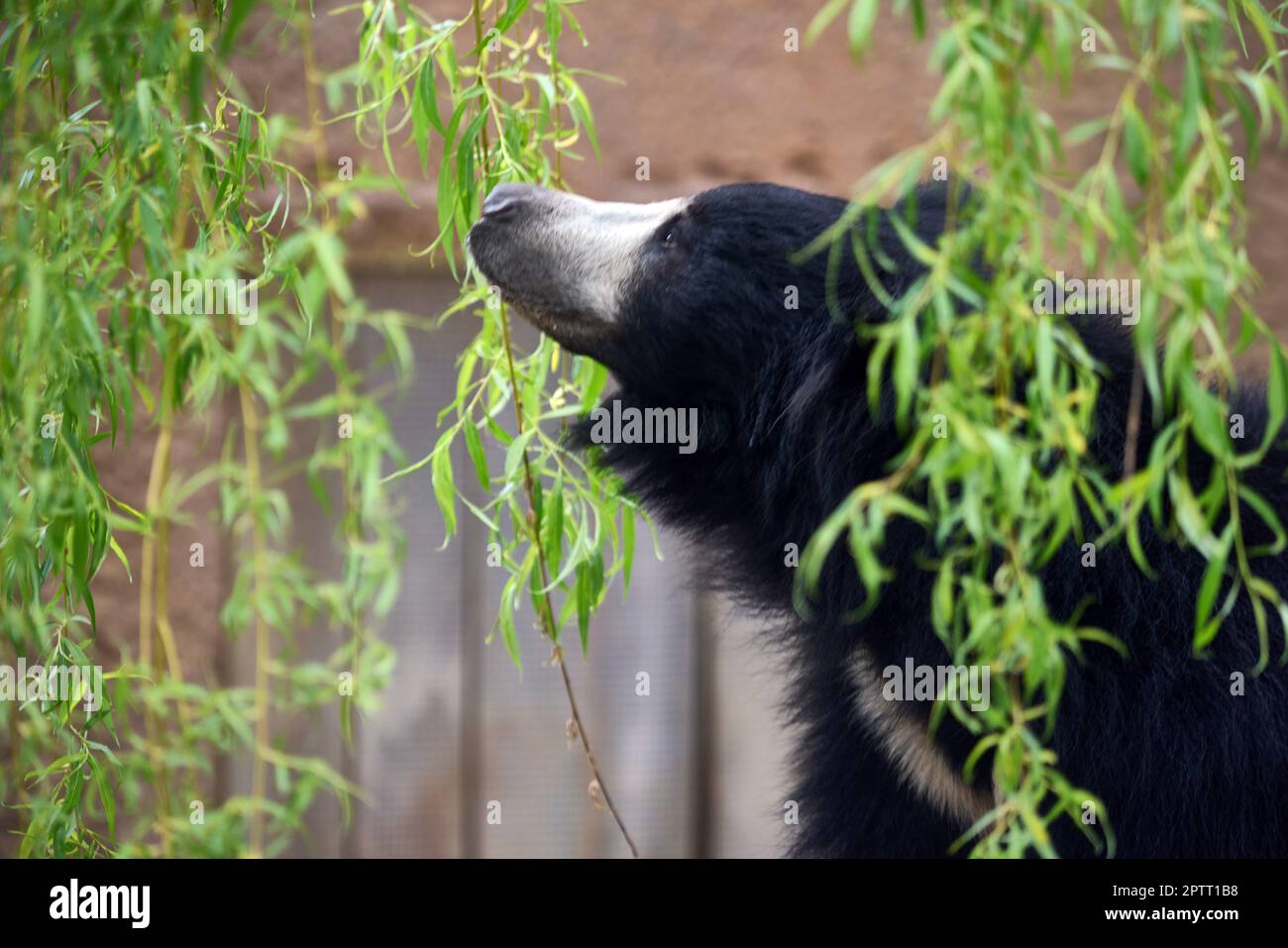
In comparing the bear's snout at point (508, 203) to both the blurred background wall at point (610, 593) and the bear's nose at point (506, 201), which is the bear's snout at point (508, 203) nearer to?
the bear's nose at point (506, 201)

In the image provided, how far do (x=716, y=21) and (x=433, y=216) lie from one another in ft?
3.54

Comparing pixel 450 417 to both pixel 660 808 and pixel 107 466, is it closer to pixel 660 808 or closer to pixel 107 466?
pixel 107 466

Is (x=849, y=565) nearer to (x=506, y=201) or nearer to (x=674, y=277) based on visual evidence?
(x=674, y=277)

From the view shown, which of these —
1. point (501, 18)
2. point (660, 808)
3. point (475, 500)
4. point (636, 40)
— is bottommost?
point (660, 808)

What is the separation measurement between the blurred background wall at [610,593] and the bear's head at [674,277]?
1.62 m

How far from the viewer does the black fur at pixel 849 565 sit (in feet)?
8.41

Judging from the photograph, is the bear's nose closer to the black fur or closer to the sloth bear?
the sloth bear

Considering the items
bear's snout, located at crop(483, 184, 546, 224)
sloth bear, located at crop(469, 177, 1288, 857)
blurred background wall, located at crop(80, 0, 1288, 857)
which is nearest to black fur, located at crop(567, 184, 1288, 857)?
sloth bear, located at crop(469, 177, 1288, 857)

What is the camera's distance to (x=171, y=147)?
1700 mm

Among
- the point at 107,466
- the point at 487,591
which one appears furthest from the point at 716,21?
the point at 107,466

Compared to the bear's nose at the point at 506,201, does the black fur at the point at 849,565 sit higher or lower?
lower

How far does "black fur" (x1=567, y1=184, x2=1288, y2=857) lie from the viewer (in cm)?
256

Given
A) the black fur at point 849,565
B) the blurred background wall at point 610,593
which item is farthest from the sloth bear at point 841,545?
the blurred background wall at point 610,593

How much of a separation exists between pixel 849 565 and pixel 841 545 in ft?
0.15
